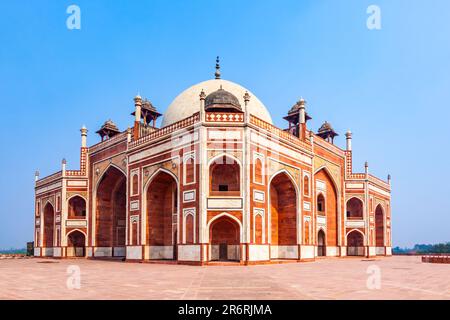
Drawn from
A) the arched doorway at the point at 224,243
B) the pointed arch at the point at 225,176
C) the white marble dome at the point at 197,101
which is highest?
the white marble dome at the point at 197,101

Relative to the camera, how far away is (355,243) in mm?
35750

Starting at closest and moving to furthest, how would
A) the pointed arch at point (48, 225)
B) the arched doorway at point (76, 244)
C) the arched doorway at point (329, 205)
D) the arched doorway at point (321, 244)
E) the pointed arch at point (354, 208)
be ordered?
the arched doorway at point (321, 244) < the arched doorway at point (329, 205) < the arched doorway at point (76, 244) < the pointed arch at point (354, 208) < the pointed arch at point (48, 225)

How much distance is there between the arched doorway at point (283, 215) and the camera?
26.1m

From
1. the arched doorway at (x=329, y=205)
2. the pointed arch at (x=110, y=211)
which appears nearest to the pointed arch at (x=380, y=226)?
the arched doorway at (x=329, y=205)

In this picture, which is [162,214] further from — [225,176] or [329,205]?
A: [329,205]

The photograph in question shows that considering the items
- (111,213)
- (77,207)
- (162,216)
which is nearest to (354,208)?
(162,216)

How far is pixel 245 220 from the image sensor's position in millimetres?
20938

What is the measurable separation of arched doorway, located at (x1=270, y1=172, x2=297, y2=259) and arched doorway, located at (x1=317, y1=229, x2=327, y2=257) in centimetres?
647

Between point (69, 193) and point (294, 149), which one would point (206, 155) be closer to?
point (294, 149)

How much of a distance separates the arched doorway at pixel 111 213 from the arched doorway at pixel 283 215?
41.9 ft

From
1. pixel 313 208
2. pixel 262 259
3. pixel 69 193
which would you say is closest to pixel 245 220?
pixel 262 259

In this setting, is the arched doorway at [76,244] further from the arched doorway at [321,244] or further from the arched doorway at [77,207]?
the arched doorway at [321,244]

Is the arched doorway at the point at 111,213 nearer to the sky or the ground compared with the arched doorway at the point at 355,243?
nearer to the sky

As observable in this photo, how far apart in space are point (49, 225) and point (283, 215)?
24187 mm
